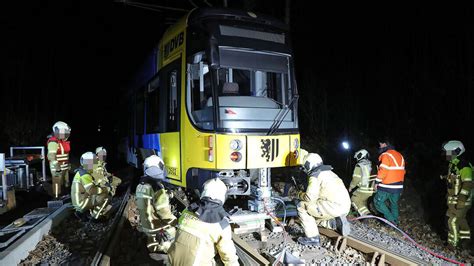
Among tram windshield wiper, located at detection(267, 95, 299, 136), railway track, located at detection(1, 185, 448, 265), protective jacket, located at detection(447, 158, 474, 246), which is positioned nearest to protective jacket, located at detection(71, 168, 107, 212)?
railway track, located at detection(1, 185, 448, 265)

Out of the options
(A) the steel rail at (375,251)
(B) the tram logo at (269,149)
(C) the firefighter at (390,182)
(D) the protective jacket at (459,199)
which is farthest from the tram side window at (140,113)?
(D) the protective jacket at (459,199)

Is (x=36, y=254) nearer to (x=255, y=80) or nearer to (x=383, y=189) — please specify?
(x=255, y=80)

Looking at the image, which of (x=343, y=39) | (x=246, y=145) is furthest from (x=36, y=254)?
(x=343, y=39)

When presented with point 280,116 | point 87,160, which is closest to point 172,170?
point 87,160

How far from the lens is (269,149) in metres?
5.32

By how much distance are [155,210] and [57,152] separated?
4925 mm

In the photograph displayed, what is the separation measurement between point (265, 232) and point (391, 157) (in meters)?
2.98

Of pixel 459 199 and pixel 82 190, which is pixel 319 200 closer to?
pixel 459 199

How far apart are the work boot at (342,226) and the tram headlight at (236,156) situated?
1.84 m

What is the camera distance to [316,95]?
1300 cm

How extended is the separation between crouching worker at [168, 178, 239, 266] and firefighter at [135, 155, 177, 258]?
5.02 feet

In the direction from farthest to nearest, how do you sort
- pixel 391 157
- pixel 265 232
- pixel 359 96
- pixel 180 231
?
pixel 359 96 → pixel 391 157 → pixel 265 232 → pixel 180 231

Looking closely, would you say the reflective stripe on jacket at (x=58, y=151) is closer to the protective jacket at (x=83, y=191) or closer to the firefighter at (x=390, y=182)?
the protective jacket at (x=83, y=191)

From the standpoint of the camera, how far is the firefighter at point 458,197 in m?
5.27
